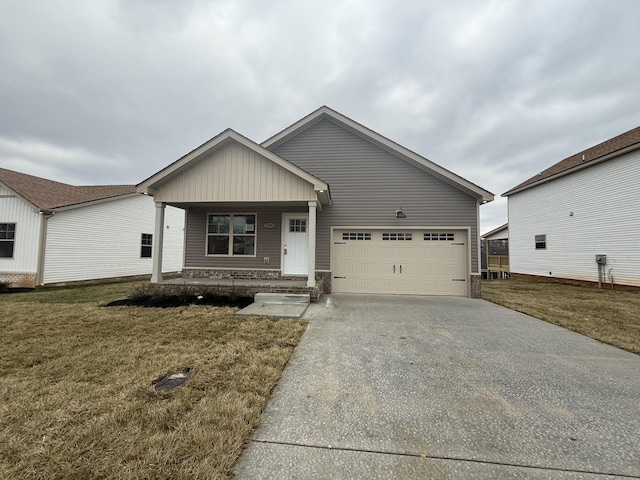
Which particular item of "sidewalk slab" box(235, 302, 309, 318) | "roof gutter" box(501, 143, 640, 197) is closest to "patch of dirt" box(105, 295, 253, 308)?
"sidewalk slab" box(235, 302, 309, 318)

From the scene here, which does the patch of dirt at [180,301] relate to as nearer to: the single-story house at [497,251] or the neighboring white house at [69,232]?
the neighboring white house at [69,232]

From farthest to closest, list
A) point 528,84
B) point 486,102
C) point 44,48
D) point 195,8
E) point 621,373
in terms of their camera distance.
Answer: point 486,102 → point 528,84 → point 44,48 → point 195,8 → point 621,373

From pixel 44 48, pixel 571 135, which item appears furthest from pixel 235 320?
pixel 571 135

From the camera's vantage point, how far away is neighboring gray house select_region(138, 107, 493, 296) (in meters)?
8.73

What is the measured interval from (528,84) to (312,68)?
973 centimetres

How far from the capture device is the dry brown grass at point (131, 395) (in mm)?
1689

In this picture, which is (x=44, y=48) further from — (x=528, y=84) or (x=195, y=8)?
(x=528, y=84)

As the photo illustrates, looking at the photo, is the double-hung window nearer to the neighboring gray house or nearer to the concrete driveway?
the neighboring gray house

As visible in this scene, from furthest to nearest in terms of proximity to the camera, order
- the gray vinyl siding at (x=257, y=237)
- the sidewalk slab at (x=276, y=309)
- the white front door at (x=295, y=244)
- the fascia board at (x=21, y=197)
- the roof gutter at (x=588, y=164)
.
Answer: the roof gutter at (x=588, y=164)
the fascia board at (x=21, y=197)
the gray vinyl siding at (x=257, y=237)
the white front door at (x=295, y=244)
the sidewalk slab at (x=276, y=309)

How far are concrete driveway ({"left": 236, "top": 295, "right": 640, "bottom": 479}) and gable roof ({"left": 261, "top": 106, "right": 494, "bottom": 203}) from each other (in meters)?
5.19

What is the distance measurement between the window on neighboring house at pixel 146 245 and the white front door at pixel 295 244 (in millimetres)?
9997

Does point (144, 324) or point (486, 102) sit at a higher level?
point (486, 102)

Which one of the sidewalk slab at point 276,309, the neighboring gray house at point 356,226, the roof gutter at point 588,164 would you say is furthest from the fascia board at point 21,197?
the roof gutter at point 588,164

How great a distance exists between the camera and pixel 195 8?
29.0ft
